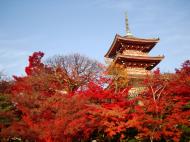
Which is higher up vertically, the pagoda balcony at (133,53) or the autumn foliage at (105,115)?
the pagoda balcony at (133,53)

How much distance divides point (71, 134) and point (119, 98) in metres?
5.22

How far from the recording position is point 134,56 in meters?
31.4

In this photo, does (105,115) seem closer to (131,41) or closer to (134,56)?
(134,56)

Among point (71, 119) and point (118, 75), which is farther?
point (118, 75)

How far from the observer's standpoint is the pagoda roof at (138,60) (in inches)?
1228

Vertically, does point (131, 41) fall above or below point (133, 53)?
above

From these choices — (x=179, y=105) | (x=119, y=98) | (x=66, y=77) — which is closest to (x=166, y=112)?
(x=179, y=105)

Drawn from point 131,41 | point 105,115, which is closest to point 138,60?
point 131,41

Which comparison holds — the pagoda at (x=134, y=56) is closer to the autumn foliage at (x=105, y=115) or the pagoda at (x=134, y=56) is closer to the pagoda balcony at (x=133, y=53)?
the pagoda balcony at (x=133, y=53)

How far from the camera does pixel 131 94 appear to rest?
26.4 metres

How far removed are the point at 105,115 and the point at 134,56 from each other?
44.2 feet

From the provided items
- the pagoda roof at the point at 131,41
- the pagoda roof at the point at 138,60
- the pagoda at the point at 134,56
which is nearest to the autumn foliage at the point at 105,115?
the pagoda at the point at 134,56

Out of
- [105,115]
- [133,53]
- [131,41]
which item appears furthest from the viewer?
[133,53]

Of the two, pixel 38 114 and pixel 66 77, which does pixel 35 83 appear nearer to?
pixel 66 77
